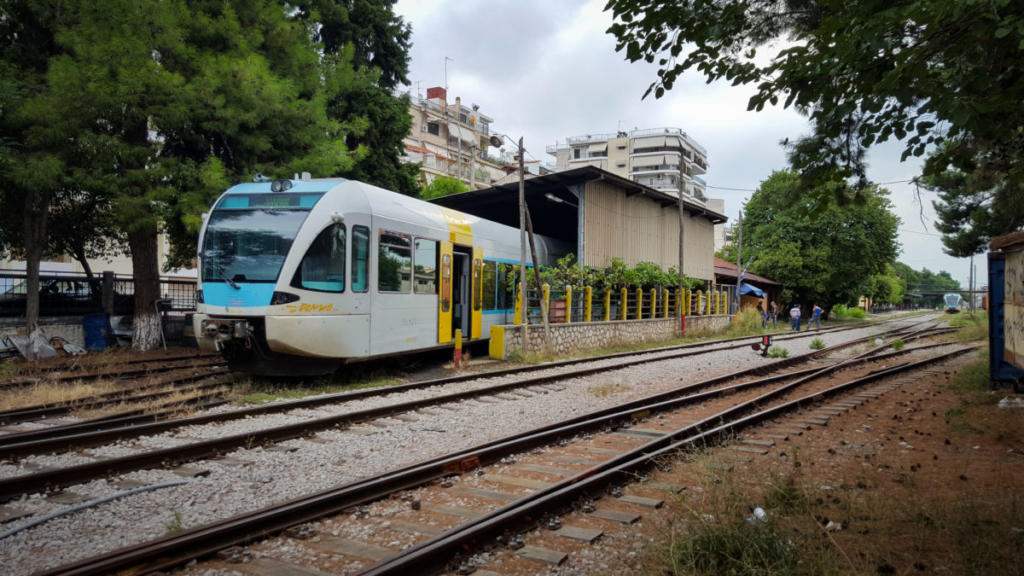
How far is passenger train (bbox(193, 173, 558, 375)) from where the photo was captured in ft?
30.8

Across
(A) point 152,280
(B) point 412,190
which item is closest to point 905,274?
(B) point 412,190

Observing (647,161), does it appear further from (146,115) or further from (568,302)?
(146,115)

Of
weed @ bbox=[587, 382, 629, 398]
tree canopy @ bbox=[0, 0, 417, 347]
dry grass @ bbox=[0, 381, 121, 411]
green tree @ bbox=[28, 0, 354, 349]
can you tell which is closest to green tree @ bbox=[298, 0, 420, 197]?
tree canopy @ bbox=[0, 0, 417, 347]

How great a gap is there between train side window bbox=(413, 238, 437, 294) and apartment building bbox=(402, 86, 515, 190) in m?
39.7

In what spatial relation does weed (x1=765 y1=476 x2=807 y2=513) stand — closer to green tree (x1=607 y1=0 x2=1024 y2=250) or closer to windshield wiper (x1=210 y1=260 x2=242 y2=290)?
green tree (x1=607 y1=0 x2=1024 y2=250)

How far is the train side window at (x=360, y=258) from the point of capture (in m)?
10.0

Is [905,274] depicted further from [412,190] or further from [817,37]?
[817,37]

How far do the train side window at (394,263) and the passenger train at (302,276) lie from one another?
0.02 meters

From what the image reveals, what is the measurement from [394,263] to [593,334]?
34.3ft

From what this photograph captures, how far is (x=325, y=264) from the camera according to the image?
9688mm

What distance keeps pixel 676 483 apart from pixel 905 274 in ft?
544

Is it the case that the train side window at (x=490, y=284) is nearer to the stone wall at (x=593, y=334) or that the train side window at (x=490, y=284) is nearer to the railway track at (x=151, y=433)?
the stone wall at (x=593, y=334)

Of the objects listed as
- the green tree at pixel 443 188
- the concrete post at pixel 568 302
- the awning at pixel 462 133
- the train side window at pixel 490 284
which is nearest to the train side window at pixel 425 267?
the train side window at pixel 490 284

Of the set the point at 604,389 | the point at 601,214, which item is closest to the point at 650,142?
the point at 601,214
